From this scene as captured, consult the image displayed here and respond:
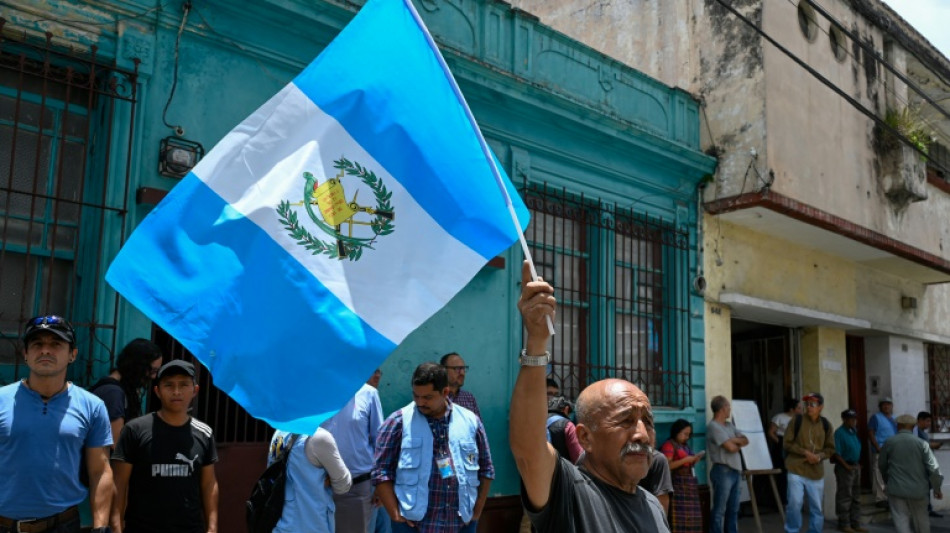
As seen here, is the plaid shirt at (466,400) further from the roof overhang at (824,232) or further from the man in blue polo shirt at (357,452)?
the roof overhang at (824,232)

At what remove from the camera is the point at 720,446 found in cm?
982

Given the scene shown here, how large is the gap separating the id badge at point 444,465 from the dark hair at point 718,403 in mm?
5640

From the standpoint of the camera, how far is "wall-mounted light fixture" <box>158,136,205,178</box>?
19.2 ft

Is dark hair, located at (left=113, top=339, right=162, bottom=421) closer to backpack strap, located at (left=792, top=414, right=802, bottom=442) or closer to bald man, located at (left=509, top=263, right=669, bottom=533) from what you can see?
bald man, located at (left=509, top=263, right=669, bottom=533)

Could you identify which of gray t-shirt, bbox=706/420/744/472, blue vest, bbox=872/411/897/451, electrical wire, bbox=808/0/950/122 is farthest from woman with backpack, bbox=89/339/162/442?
blue vest, bbox=872/411/897/451

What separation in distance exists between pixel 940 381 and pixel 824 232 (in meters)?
7.24

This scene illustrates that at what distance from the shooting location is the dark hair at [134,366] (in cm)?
497

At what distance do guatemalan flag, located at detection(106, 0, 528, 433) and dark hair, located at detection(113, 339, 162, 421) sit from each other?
211 cm

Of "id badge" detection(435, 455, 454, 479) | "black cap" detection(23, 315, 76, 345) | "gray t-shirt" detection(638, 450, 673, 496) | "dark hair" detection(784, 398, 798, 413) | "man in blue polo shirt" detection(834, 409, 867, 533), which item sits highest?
"black cap" detection(23, 315, 76, 345)

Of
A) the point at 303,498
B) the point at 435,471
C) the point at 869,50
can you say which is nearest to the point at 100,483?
the point at 303,498

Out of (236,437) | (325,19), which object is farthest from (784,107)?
(236,437)

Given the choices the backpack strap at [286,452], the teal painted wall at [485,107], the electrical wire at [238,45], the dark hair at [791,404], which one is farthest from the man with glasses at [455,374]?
the dark hair at [791,404]

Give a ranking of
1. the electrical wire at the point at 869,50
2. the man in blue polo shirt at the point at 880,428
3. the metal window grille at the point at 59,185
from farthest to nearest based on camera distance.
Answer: the man in blue polo shirt at the point at 880,428 < the electrical wire at the point at 869,50 < the metal window grille at the point at 59,185

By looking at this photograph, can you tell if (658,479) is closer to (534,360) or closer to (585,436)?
(585,436)
